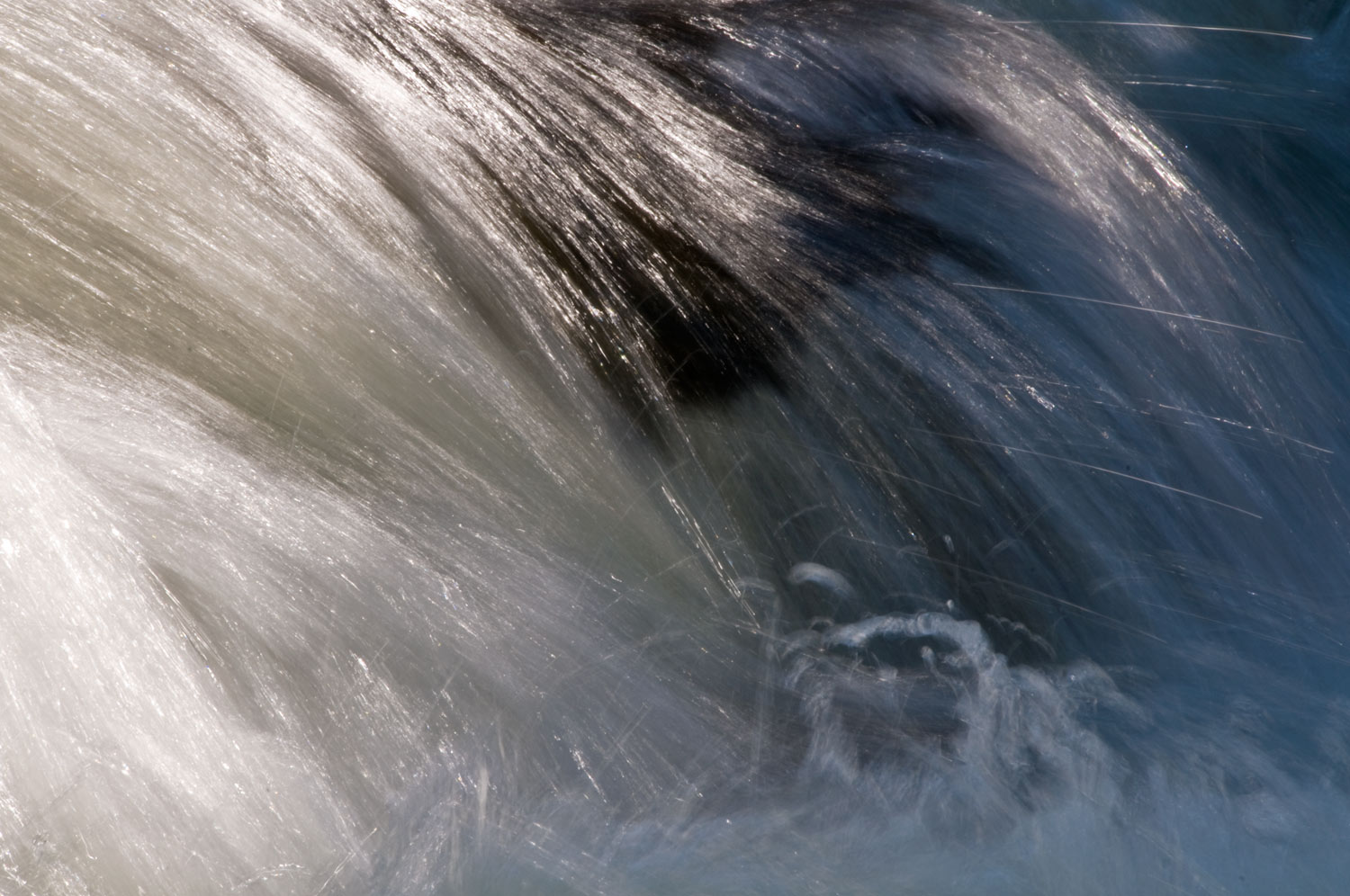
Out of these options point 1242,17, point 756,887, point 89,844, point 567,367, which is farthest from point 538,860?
point 1242,17

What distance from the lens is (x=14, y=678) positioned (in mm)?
1140

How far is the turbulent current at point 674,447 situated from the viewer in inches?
47.0

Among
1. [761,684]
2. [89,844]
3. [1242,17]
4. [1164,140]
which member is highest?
[1242,17]

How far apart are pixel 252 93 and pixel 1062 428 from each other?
126cm

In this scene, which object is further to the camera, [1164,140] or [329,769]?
[1164,140]

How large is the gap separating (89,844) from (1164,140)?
1806mm

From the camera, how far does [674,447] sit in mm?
1327

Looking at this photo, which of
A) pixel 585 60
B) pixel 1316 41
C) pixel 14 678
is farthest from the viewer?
pixel 1316 41

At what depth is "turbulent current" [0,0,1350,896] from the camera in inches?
47.0

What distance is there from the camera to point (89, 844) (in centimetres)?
114

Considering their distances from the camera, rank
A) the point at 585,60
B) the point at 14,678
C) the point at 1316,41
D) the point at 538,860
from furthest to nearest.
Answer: the point at 1316,41 < the point at 585,60 < the point at 538,860 < the point at 14,678

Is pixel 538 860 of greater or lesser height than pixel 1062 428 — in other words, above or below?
below

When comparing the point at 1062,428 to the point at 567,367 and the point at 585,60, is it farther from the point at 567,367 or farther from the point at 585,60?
the point at 585,60

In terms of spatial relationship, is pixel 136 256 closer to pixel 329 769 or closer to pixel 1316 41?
pixel 329 769
